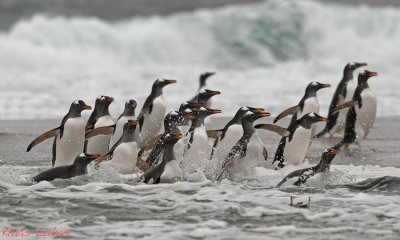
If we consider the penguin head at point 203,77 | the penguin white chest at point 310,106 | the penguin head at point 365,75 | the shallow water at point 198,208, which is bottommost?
the shallow water at point 198,208

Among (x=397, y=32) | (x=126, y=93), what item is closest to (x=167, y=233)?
(x=126, y=93)

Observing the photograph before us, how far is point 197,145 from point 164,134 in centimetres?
36

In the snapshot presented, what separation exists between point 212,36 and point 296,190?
28.0 m

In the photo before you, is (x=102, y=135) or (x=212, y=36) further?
(x=212, y=36)

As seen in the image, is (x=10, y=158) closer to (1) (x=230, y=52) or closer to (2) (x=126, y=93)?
(2) (x=126, y=93)

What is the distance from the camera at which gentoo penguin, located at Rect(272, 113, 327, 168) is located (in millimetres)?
9461

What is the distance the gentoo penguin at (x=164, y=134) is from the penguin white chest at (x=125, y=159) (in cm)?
14

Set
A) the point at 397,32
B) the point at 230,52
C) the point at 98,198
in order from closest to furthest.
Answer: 1. the point at 98,198
2. the point at 230,52
3. the point at 397,32

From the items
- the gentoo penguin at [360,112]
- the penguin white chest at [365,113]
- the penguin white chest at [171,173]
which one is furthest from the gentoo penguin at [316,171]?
the penguin white chest at [365,113]

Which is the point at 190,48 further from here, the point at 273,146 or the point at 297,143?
the point at 297,143

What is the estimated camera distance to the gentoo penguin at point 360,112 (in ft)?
37.7

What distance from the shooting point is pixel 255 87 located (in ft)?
73.3

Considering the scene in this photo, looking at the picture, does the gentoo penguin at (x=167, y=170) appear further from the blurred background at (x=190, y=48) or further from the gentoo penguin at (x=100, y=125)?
the blurred background at (x=190, y=48)

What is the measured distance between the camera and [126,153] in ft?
27.8
